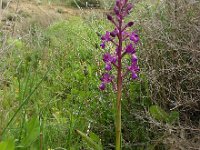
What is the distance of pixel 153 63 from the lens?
263cm

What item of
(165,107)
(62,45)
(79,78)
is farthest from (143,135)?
(62,45)

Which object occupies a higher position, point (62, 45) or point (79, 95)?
point (62, 45)

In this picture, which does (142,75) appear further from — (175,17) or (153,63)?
(175,17)

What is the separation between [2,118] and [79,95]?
0.78m

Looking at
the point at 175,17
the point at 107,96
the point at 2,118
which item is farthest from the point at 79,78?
the point at 2,118

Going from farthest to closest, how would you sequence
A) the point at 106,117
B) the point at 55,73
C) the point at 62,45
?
1. the point at 62,45
2. the point at 55,73
3. the point at 106,117

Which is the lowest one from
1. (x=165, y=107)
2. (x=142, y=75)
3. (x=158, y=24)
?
(x=165, y=107)

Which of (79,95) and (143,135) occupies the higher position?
(79,95)

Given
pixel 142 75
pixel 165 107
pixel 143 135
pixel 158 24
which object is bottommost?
pixel 143 135

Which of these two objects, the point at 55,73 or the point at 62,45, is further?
the point at 62,45

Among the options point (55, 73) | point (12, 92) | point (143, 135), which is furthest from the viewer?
point (55, 73)

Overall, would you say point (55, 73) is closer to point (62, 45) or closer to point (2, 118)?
point (62, 45)

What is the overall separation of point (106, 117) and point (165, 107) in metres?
0.40

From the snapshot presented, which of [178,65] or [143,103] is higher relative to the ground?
[178,65]
